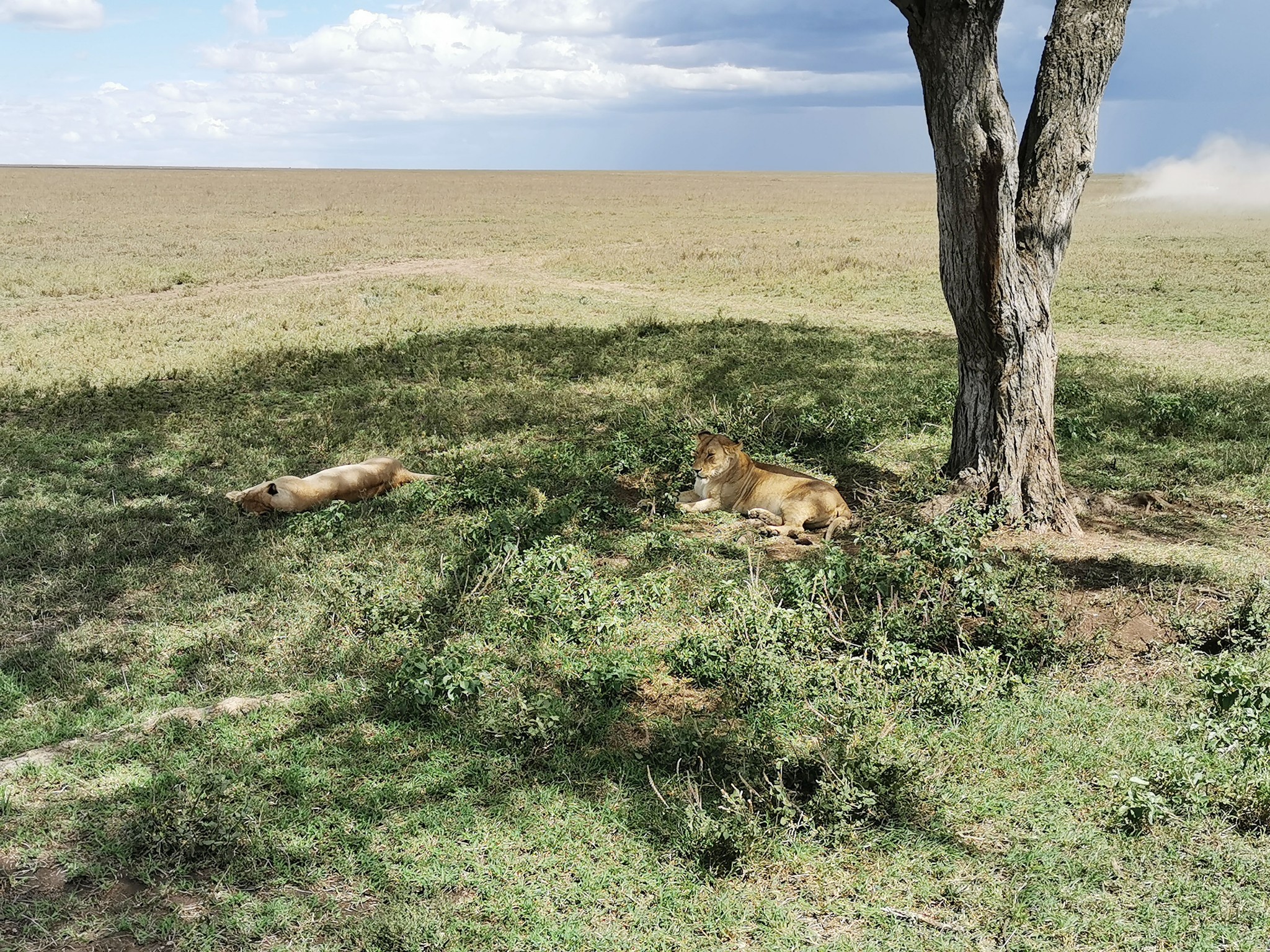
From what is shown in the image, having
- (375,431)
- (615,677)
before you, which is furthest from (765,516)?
(375,431)

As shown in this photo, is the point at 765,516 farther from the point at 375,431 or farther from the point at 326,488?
the point at 375,431

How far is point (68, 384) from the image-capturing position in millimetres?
12875

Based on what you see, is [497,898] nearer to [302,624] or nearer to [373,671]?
[373,671]

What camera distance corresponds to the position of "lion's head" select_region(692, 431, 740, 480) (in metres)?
8.49

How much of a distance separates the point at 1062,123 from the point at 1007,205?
76 cm

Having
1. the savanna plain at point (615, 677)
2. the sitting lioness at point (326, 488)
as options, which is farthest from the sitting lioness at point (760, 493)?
the sitting lioness at point (326, 488)

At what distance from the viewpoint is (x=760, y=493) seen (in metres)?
8.25

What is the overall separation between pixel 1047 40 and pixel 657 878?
6.54 m

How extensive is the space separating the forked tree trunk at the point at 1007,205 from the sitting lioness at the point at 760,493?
1.14m

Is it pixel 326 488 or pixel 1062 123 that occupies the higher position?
pixel 1062 123

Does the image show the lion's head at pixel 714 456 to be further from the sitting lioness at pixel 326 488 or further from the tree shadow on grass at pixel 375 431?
the sitting lioness at pixel 326 488

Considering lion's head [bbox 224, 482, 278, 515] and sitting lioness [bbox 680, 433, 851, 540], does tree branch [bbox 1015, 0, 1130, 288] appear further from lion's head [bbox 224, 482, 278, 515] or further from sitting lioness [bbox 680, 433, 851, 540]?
lion's head [bbox 224, 482, 278, 515]

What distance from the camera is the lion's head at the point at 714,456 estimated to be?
27.9ft

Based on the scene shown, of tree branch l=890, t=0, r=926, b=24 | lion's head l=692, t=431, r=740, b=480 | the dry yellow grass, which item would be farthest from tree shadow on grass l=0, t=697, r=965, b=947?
the dry yellow grass
